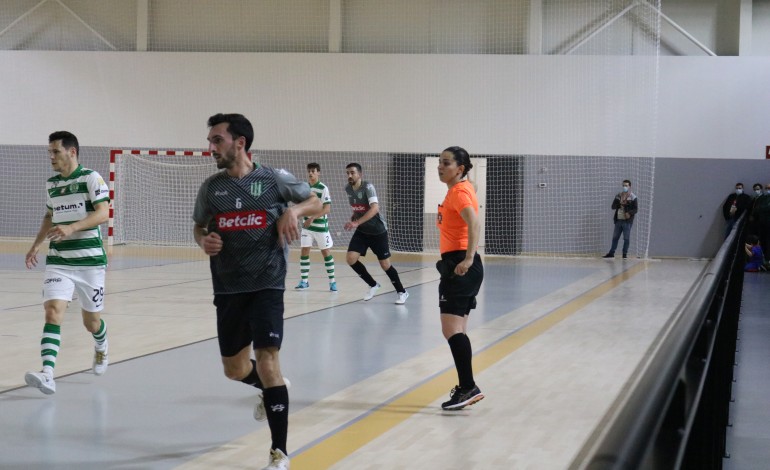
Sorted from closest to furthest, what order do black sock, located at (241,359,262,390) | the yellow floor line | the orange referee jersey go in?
the yellow floor line, black sock, located at (241,359,262,390), the orange referee jersey

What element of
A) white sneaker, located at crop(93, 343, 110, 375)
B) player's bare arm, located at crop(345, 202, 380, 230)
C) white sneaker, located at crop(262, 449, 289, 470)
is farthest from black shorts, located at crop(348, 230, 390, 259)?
white sneaker, located at crop(262, 449, 289, 470)

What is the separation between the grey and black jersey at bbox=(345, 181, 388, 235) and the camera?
13.2 m

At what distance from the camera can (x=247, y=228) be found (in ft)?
16.6

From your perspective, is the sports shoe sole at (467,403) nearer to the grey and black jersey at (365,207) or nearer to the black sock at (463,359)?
the black sock at (463,359)

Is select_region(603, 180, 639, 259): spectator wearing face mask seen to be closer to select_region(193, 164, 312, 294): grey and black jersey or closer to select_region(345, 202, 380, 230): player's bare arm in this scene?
select_region(345, 202, 380, 230): player's bare arm

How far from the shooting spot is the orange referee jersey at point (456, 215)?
6664 millimetres

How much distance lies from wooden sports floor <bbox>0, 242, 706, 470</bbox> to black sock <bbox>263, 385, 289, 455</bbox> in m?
0.36

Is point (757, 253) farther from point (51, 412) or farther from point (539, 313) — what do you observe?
point (51, 412)

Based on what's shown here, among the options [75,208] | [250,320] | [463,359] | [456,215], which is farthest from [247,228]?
[75,208]

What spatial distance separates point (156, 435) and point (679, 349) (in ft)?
14.8

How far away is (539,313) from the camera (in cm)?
1241

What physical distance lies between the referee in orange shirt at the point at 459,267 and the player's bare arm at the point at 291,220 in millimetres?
1558

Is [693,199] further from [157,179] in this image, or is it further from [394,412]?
[394,412]

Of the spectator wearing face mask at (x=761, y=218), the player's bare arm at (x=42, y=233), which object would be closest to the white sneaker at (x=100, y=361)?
the player's bare arm at (x=42, y=233)
